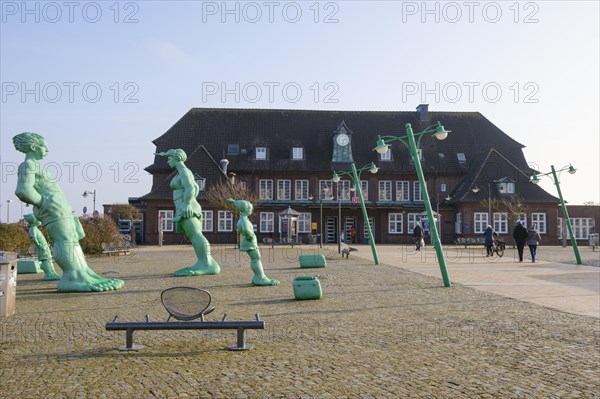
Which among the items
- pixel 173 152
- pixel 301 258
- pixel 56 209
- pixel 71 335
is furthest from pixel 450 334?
pixel 301 258

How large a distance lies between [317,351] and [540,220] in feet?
157

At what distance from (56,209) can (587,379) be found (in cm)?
1117

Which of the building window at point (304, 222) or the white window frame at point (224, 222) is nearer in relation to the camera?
the white window frame at point (224, 222)

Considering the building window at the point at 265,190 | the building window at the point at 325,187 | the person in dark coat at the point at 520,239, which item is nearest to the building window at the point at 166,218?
the building window at the point at 265,190


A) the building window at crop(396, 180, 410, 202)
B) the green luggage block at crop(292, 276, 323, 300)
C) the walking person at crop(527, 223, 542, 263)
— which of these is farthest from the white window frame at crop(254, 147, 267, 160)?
the green luggage block at crop(292, 276, 323, 300)

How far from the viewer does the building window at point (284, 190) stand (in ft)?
175

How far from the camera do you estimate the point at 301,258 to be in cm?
2241

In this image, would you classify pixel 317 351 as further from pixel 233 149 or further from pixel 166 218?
pixel 233 149

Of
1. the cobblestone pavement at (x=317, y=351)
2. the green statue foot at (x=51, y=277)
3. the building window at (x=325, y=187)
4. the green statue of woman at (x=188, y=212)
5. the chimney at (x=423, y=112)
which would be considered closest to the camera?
the cobblestone pavement at (x=317, y=351)

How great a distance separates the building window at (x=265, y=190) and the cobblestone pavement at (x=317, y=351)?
39944 mm

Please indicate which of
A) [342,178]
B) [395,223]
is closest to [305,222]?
[342,178]

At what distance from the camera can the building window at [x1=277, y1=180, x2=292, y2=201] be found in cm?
5328

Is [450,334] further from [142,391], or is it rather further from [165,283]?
[165,283]

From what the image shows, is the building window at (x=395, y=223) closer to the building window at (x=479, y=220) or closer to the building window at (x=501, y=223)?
the building window at (x=479, y=220)
